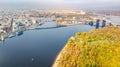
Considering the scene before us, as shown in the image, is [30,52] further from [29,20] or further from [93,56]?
[29,20]

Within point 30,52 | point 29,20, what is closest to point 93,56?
point 30,52

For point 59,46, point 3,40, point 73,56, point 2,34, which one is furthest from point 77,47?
point 2,34

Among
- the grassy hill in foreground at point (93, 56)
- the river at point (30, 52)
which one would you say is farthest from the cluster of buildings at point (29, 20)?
the grassy hill in foreground at point (93, 56)

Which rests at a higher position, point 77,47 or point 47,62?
point 77,47

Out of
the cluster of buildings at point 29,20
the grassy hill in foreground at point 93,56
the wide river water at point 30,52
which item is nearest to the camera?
the grassy hill in foreground at point 93,56

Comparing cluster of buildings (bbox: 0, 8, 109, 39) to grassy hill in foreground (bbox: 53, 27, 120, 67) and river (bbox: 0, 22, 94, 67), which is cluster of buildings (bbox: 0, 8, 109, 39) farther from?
grassy hill in foreground (bbox: 53, 27, 120, 67)

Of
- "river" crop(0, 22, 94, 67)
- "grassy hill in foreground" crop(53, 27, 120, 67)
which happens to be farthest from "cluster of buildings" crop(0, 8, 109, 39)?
"grassy hill in foreground" crop(53, 27, 120, 67)

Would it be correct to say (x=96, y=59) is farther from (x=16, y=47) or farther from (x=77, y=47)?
(x=16, y=47)

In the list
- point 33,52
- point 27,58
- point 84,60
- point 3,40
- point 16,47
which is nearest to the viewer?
point 84,60

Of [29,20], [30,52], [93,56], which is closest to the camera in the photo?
[93,56]

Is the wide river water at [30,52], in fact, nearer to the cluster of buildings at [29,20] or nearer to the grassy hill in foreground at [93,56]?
the grassy hill in foreground at [93,56]

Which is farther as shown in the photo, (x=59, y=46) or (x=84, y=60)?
(x=59, y=46)
